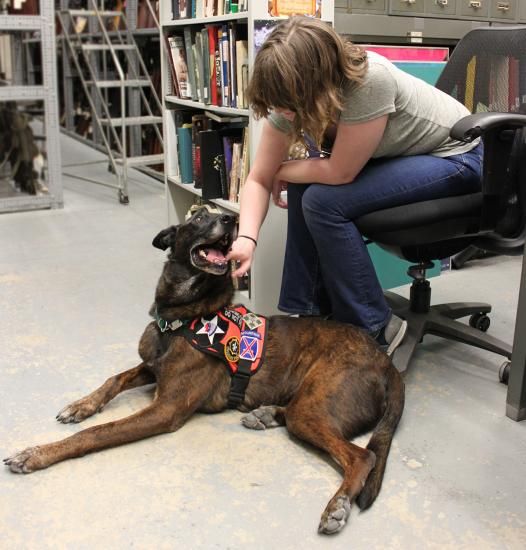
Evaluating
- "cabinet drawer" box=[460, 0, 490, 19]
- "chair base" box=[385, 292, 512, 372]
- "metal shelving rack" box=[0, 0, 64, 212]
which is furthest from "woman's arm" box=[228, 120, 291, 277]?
"metal shelving rack" box=[0, 0, 64, 212]

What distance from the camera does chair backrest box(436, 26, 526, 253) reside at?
6.21ft

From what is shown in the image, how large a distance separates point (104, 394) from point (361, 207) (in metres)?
0.90

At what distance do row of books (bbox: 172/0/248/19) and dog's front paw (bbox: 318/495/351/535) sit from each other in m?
1.86

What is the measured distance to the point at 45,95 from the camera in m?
4.37

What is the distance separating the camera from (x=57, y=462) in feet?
5.41

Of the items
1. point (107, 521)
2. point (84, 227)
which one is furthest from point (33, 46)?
point (107, 521)

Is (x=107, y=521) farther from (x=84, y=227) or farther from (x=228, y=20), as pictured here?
(x=84, y=227)

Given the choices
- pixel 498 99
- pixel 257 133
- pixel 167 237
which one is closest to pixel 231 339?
pixel 167 237

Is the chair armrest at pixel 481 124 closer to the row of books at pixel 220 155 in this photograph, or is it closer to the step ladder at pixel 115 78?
the row of books at pixel 220 155

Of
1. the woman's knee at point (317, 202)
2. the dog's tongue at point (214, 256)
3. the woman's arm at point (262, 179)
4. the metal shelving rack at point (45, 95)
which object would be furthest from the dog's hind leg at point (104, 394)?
the metal shelving rack at point (45, 95)

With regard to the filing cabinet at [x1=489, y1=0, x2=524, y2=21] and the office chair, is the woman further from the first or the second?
the filing cabinet at [x1=489, y1=0, x2=524, y2=21]

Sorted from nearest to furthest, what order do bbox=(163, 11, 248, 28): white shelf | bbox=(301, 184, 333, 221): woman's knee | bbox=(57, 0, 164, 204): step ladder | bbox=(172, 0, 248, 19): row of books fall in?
bbox=(301, 184, 333, 221): woman's knee < bbox=(163, 11, 248, 28): white shelf < bbox=(172, 0, 248, 19): row of books < bbox=(57, 0, 164, 204): step ladder

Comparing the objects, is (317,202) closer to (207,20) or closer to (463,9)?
(207,20)

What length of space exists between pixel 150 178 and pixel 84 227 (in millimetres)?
1590
